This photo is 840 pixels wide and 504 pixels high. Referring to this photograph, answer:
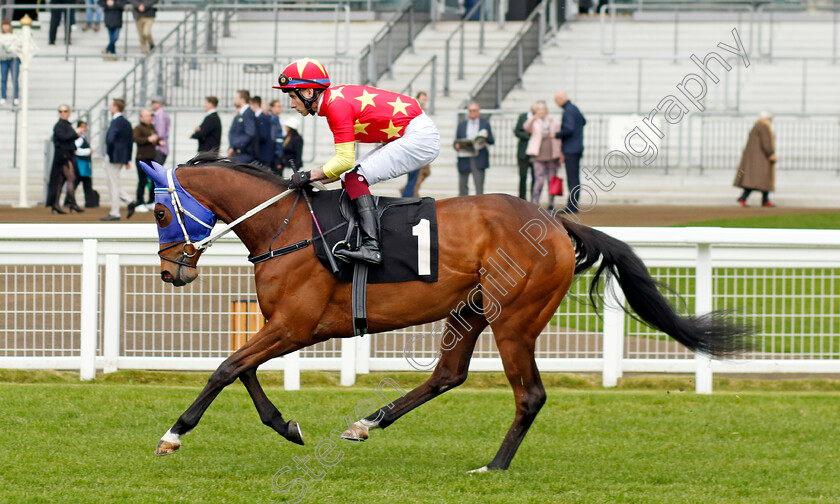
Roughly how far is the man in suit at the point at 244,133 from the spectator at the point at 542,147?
350cm

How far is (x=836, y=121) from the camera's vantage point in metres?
18.6

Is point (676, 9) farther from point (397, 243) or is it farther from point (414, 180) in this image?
point (397, 243)

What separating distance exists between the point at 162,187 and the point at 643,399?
3.27 metres

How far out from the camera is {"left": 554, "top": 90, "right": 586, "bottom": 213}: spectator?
14.8 meters

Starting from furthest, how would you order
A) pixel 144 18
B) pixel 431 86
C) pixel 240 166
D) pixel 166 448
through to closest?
1. pixel 144 18
2. pixel 431 86
3. pixel 240 166
4. pixel 166 448

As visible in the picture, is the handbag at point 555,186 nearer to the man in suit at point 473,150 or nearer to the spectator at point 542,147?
the spectator at point 542,147

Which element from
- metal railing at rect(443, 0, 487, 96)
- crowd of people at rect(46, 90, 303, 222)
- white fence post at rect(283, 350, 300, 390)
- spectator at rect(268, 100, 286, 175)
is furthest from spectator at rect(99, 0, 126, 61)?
white fence post at rect(283, 350, 300, 390)

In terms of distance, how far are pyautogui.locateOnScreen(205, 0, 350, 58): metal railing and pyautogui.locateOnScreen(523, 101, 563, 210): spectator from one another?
558 cm

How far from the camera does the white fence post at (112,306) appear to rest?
24.5ft

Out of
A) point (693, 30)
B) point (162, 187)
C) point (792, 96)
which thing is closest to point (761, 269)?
point (162, 187)

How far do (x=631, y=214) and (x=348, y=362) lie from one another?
8.82 m

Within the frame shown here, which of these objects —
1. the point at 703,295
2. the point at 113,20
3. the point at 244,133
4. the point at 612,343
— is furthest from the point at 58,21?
the point at 703,295

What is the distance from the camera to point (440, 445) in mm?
6094

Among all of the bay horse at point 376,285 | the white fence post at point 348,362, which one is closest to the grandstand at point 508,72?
the white fence post at point 348,362
